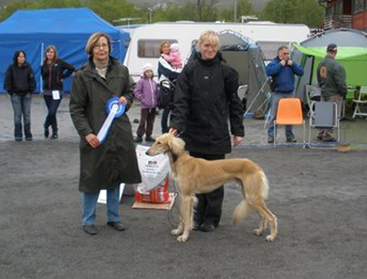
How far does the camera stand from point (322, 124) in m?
10.4

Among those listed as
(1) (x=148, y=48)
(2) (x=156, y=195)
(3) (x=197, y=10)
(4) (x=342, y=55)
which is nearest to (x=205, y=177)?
(2) (x=156, y=195)

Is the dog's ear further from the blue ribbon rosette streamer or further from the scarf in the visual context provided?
the scarf

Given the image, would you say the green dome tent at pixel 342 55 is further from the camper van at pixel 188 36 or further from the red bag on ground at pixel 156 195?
the red bag on ground at pixel 156 195

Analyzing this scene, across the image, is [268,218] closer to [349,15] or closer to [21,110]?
[21,110]

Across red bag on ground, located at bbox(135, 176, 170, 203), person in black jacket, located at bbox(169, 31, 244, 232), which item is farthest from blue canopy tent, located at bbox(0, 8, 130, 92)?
person in black jacket, located at bbox(169, 31, 244, 232)

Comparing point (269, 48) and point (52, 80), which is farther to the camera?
point (269, 48)

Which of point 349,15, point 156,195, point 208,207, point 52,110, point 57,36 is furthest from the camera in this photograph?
point 349,15

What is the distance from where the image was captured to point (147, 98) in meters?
10.4

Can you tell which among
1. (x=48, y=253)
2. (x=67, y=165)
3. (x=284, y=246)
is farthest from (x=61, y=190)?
(x=284, y=246)

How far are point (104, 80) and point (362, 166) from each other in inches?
199

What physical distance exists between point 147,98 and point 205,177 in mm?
5586

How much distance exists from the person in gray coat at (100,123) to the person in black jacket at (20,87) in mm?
5832

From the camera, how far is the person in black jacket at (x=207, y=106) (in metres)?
5.13

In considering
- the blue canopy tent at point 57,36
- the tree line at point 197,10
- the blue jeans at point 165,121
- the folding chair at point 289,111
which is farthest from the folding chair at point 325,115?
the tree line at point 197,10
